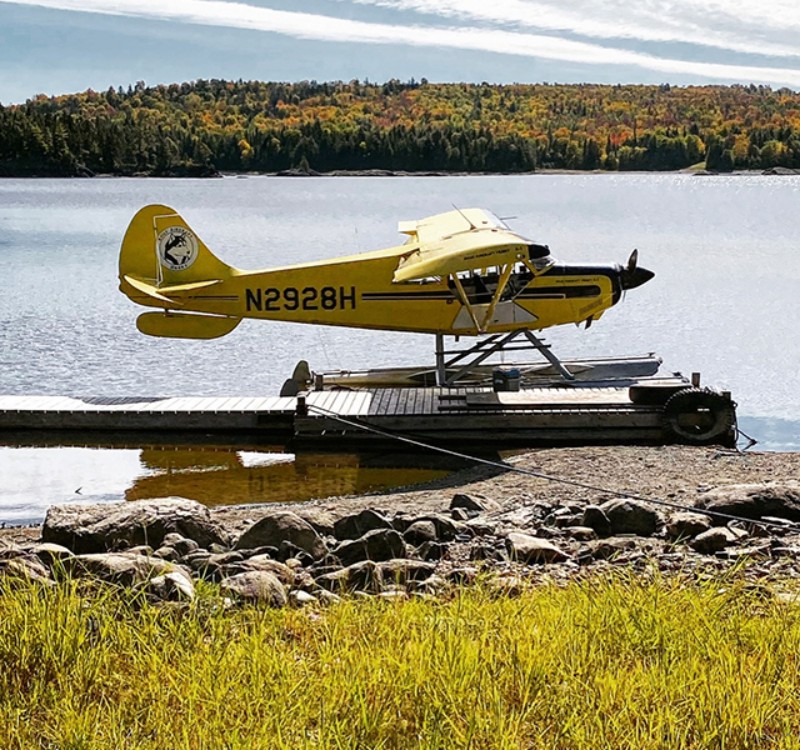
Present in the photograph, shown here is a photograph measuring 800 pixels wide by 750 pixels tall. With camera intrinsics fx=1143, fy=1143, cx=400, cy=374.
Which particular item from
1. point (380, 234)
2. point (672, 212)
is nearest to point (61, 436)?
point (380, 234)

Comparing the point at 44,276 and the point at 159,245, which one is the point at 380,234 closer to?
the point at 44,276

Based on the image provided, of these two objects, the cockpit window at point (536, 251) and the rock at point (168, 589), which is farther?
the cockpit window at point (536, 251)

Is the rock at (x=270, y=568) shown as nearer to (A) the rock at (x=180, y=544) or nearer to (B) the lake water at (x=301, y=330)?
(A) the rock at (x=180, y=544)

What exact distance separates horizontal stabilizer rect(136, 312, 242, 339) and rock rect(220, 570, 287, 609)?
7.32m

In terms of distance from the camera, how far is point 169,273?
39.1 ft

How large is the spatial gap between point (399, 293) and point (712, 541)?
619 centimetres

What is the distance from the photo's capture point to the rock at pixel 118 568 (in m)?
4.34

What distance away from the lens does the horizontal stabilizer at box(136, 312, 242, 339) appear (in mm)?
11633

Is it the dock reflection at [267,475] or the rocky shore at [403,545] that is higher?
the rocky shore at [403,545]

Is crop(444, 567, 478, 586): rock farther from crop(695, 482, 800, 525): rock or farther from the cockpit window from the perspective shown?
the cockpit window

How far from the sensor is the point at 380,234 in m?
44.7

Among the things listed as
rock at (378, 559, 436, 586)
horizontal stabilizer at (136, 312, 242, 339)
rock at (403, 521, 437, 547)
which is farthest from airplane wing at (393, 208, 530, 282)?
rock at (378, 559, 436, 586)

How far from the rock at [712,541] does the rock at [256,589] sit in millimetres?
2122

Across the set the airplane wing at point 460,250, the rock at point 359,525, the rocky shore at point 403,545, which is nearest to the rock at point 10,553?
the rocky shore at point 403,545
